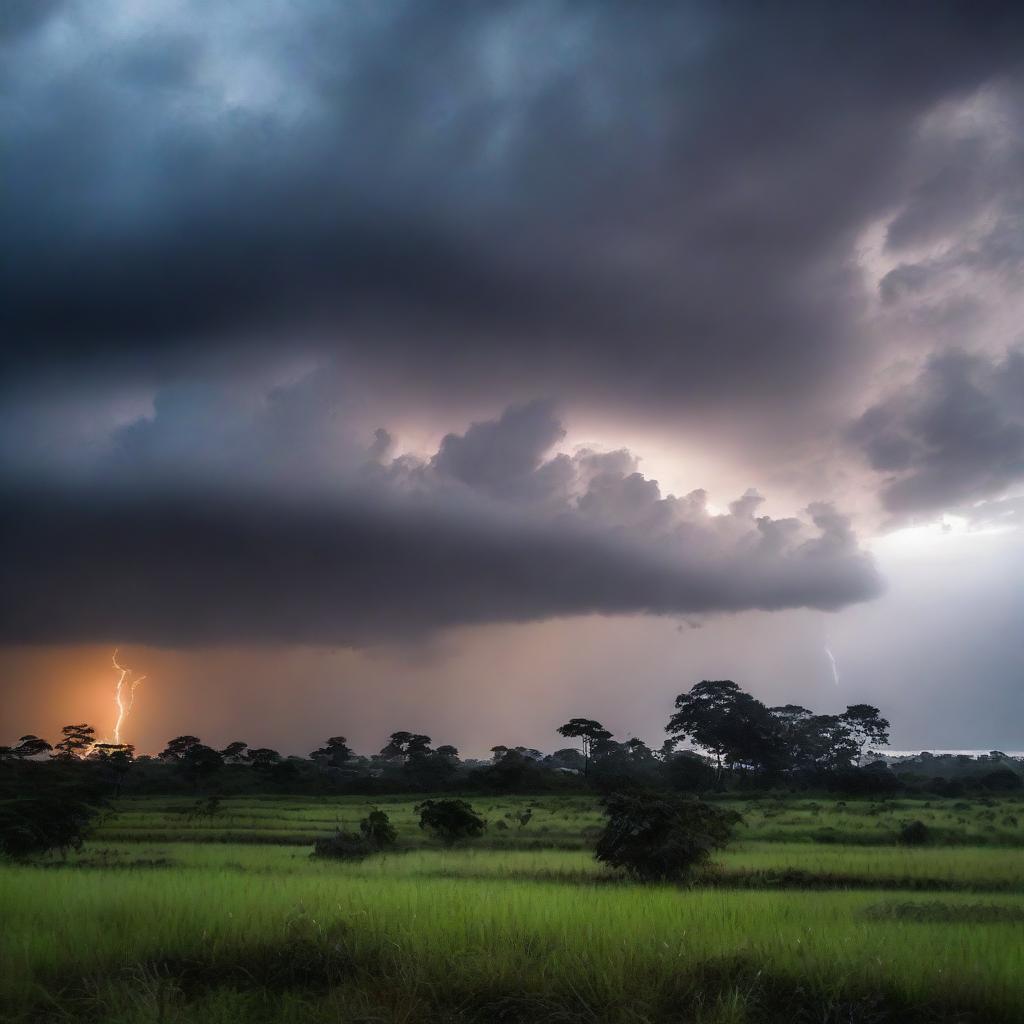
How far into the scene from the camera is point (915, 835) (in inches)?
1342

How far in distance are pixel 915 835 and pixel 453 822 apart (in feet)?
65.0

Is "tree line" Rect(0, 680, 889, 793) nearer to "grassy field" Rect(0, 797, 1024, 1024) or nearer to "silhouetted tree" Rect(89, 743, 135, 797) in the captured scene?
"silhouetted tree" Rect(89, 743, 135, 797)

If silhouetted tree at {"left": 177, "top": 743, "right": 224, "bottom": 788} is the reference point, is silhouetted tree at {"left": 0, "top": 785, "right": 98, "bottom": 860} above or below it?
above

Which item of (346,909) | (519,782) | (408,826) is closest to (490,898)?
(346,909)

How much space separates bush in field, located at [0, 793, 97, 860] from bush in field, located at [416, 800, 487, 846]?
46.1 feet

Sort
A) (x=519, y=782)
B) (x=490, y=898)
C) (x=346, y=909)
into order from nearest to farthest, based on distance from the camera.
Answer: (x=346, y=909)
(x=490, y=898)
(x=519, y=782)

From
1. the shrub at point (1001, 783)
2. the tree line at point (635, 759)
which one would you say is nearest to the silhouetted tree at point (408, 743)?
the tree line at point (635, 759)

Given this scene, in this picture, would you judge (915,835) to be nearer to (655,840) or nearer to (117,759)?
(655,840)

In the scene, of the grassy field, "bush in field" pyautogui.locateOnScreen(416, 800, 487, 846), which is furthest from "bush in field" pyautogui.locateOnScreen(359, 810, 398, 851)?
the grassy field

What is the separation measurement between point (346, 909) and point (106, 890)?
5023 mm

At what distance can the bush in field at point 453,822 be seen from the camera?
35.3m

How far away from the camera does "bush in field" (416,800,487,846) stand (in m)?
35.3

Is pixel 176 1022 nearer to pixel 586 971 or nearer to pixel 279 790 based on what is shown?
pixel 586 971

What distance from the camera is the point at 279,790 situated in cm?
8431
